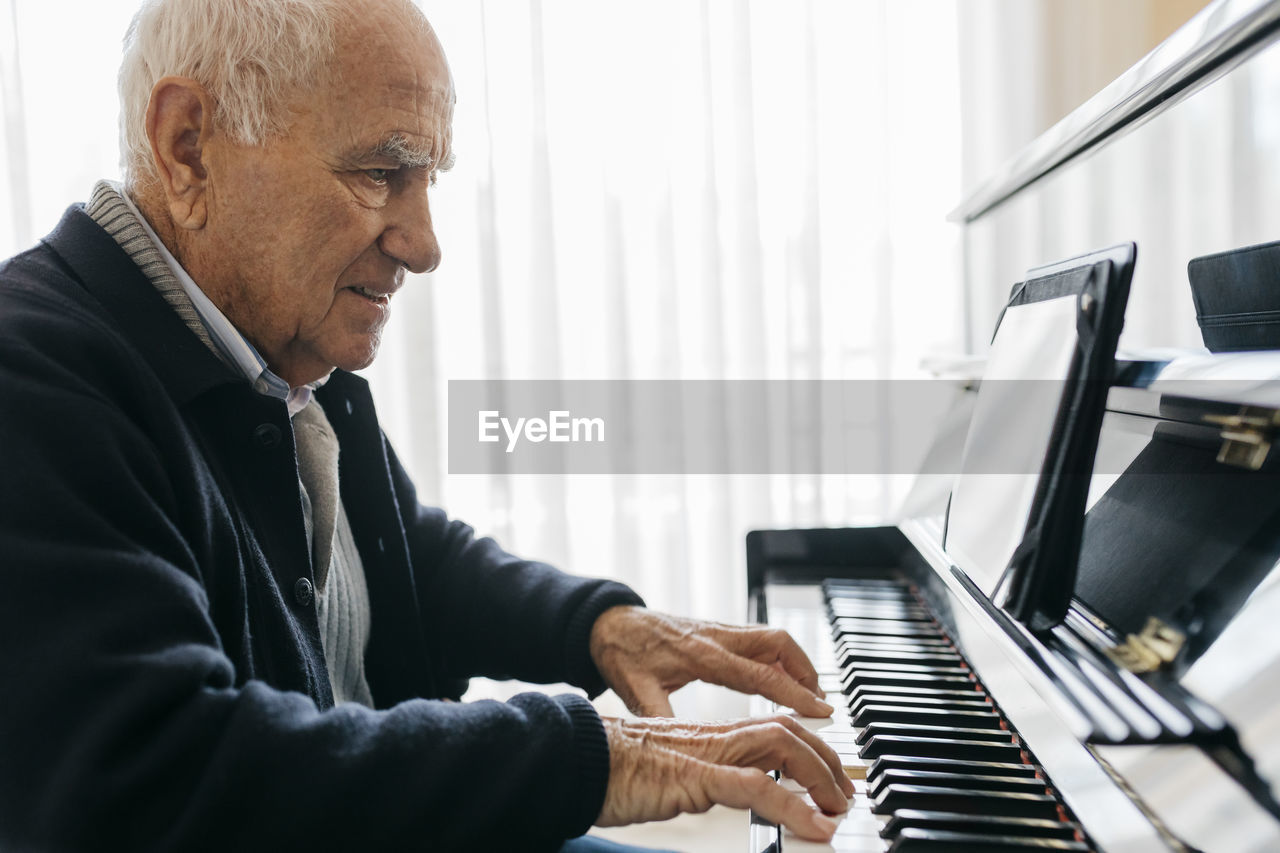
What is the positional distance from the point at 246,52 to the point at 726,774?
0.79 meters

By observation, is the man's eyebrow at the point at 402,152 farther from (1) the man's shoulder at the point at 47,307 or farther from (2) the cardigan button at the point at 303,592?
(2) the cardigan button at the point at 303,592

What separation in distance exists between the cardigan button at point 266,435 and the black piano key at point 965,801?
64cm

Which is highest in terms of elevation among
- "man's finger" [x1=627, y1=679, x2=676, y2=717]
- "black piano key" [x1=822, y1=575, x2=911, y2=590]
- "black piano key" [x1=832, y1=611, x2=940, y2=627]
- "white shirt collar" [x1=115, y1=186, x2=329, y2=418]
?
"white shirt collar" [x1=115, y1=186, x2=329, y2=418]

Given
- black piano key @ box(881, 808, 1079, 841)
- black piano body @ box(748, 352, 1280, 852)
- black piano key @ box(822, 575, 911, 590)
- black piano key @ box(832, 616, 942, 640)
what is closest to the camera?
black piano body @ box(748, 352, 1280, 852)

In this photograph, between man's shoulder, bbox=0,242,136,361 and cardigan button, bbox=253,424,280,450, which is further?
cardigan button, bbox=253,424,280,450

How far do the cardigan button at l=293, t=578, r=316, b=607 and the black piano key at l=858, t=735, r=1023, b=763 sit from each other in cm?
55

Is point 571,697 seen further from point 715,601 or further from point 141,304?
point 715,601

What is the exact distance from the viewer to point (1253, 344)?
0.82 m

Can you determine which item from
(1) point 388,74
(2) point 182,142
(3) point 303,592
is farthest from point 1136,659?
(2) point 182,142

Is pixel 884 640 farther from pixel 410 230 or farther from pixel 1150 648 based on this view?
pixel 410 230

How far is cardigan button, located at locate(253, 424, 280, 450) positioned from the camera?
95 centimetres

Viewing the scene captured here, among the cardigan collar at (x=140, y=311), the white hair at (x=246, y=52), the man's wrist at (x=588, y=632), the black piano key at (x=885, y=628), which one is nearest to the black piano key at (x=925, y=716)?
the black piano key at (x=885, y=628)

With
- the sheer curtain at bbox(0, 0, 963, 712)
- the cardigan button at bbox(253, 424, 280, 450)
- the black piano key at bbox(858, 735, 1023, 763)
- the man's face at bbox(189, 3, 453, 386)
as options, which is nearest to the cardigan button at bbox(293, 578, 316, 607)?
the cardigan button at bbox(253, 424, 280, 450)

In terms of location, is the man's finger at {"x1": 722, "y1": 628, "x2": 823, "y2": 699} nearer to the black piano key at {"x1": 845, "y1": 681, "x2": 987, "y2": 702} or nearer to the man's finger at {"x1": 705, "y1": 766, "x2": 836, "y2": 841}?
the black piano key at {"x1": 845, "y1": 681, "x2": 987, "y2": 702}
